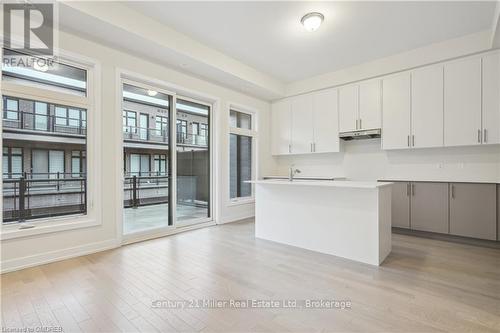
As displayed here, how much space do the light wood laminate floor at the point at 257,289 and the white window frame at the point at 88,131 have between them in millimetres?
477

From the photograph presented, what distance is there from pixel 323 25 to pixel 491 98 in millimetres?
2734

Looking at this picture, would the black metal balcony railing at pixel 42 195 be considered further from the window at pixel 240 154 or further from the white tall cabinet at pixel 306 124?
the white tall cabinet at pixel 306 124

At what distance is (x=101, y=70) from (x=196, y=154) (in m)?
2.10

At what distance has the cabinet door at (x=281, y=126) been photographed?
6004 mm

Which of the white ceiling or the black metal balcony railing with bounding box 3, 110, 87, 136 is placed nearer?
the black metal balcony railing with bounding box 3, 110, 87, 136

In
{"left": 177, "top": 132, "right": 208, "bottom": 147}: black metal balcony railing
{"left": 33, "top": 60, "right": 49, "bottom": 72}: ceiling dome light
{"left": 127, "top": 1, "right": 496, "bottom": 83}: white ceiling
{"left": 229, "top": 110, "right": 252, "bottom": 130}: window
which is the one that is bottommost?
{"left": 177, "top": 132, "right": 208, "bottom": 147}: black metal balcony railing

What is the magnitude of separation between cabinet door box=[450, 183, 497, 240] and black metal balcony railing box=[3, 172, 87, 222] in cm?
542

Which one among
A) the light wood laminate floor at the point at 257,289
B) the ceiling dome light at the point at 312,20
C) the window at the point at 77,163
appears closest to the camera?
the light wood laminate floor at the point at 257,289

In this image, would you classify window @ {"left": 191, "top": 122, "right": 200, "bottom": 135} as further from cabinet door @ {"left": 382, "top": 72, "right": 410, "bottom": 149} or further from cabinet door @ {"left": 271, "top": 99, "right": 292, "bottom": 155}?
cabinet door @ {"left": 382, "top": 72, "right": 410, "bottom": 149}

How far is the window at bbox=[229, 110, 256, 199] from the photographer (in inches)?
217

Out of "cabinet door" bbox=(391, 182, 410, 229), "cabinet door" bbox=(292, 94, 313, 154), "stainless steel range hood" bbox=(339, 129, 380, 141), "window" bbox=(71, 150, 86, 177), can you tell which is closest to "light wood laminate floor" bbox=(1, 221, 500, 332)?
"cabinet door" bbox=(391, 182, 410, 229)

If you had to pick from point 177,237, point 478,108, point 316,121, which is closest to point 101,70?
point 177,237

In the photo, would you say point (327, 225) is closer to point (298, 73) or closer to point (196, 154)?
point (196, 154)

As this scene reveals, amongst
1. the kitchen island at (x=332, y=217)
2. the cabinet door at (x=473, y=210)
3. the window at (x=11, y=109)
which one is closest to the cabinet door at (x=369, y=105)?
the cabinet door at (x=473, y=210)
